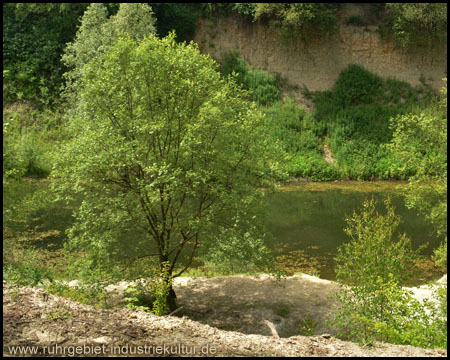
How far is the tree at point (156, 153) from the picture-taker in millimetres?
12156

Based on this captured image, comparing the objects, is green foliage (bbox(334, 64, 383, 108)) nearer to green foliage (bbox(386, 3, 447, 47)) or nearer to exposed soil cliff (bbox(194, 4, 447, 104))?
exposed soil cliff (bbox(194, 4, 447, 104))

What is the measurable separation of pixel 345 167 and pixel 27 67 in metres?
26.6

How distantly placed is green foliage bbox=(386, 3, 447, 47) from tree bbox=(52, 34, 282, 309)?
32211 mm

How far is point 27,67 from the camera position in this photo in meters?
36.4

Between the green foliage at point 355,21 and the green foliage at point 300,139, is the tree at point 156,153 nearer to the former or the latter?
the green foliage at point 300,139

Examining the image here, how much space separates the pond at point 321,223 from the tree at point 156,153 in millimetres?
2202

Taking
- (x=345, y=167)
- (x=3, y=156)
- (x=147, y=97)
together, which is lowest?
(x=345, y=167)

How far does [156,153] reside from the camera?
499 inches

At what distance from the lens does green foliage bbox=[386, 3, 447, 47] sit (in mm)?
38406

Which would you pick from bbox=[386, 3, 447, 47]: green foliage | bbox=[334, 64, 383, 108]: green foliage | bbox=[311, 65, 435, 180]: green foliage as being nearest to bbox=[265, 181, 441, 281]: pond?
bbox=[311, 65, 435, 180]: green foliage

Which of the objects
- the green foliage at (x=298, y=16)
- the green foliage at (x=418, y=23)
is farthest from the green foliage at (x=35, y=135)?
the green foliage at (x=418, y=23)

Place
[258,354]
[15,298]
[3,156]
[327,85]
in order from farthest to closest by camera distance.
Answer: [327,85]
[3,156]
[15,298]
[258,354]

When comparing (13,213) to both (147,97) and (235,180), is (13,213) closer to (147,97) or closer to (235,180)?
(147,97)

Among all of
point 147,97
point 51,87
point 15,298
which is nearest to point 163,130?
point 147,97
